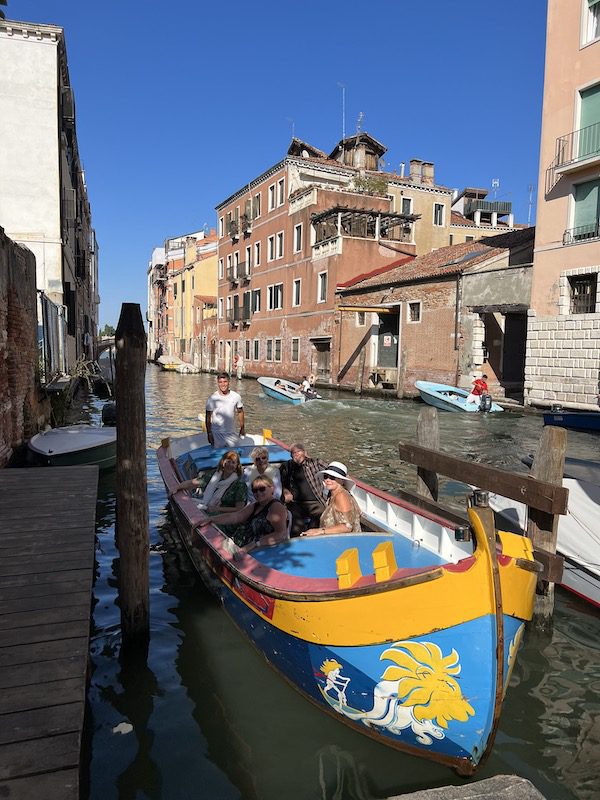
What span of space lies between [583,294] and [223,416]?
1376 cm

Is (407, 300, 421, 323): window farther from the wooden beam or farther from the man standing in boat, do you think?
the man standing in boat

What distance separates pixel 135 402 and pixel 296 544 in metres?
1.63

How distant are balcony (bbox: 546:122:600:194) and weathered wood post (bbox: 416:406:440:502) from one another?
43.5 feet

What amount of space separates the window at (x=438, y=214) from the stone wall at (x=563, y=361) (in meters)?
17.9

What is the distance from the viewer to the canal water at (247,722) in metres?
3.07

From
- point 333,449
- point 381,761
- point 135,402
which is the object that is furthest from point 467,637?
point 333,449

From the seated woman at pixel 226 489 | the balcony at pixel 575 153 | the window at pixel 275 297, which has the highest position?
the balcony at pixel 575 153

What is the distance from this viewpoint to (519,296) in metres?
19.5

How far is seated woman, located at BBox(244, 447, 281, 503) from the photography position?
5793 mm

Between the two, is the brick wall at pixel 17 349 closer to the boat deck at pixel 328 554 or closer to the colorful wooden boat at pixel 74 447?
the colorful wooden boat at pixel 74 447

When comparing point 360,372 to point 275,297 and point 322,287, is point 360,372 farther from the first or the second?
point 275,297

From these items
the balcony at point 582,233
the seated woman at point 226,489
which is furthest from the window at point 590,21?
the seated woman at point 226,489

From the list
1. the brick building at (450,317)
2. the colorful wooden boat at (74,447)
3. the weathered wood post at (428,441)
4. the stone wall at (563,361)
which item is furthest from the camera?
the brick building at (450,317)

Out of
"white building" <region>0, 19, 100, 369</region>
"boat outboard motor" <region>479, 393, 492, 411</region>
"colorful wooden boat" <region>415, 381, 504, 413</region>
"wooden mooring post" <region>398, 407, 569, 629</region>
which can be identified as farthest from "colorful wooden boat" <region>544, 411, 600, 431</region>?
"white building" <region>0, 19, 100, 369</region>
